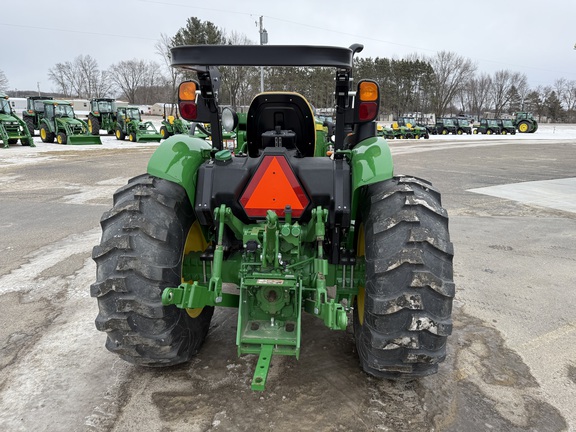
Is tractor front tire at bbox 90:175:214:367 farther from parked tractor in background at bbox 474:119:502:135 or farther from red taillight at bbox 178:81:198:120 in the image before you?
parked tractor in background at bbox 474:119:502:135

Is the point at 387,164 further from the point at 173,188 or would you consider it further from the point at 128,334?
the point at 128,334

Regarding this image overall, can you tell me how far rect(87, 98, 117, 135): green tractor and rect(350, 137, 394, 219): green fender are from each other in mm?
27773

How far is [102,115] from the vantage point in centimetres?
2853

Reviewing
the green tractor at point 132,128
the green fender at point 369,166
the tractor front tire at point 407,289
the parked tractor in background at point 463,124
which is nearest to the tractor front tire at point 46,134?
the green tractor at point 132,128

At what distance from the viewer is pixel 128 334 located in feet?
8.76

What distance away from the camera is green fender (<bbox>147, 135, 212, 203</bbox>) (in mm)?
2902

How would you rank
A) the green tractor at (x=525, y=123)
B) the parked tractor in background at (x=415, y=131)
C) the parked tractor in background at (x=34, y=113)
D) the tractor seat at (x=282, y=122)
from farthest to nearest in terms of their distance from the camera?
the green tractor at (x=525, y=123) < the parked tractor in background at (x=415, y=131) < the parked tractor in background at (x=34, y=113) < the tractor seat at (x=282, y=122)

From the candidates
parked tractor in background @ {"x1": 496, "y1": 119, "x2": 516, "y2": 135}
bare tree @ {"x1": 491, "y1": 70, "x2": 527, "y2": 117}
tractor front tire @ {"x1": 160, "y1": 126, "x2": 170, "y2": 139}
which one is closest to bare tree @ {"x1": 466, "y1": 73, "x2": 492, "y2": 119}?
bare tree @ {"x1": 491, "y1": 70, "x2": 527, "y2": 117}

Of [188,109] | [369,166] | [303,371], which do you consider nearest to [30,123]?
[188,109]

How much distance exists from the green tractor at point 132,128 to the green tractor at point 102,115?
821 millimetres

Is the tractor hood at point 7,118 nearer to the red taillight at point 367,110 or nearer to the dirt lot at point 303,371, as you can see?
the dirt lot at point 303,371

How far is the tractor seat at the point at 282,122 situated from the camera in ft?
12.3

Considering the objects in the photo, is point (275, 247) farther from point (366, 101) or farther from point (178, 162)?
point (366, 101)

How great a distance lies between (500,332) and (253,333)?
2.33m
